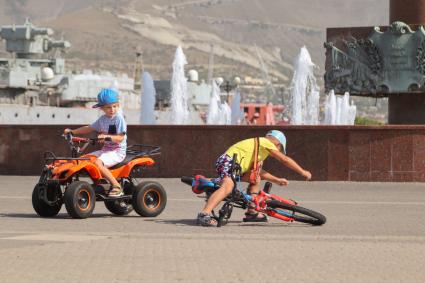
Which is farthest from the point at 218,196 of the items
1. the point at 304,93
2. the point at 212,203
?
the point at 304,93

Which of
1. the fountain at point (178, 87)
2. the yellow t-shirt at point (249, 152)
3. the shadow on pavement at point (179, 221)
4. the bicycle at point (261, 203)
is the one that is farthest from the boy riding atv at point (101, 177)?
the fountain at point (178, 87)

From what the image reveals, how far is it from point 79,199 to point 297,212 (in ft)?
8.21

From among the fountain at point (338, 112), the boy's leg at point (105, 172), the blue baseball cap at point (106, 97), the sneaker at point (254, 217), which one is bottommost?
the sneaker at point (254, 217)

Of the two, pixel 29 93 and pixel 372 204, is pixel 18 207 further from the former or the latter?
pixel 29 93

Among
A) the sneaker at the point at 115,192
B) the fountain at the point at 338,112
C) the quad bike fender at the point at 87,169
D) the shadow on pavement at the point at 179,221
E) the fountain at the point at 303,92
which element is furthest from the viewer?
the fountain at the point at 338,112

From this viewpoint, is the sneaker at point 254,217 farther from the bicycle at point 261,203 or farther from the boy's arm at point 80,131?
the boy's arm at point 80,131

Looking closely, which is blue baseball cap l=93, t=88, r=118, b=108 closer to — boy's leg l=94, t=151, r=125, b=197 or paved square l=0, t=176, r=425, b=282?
boy's leg l=94, t=151, r=125, b=197

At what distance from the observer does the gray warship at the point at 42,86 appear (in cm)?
6931

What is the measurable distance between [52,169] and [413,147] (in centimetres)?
1012

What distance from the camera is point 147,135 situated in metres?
24.6

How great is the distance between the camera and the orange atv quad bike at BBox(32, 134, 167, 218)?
541 inches

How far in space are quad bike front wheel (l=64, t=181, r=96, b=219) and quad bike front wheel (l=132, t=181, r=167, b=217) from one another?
546 mm

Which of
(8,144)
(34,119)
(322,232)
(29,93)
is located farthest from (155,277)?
(29,93)

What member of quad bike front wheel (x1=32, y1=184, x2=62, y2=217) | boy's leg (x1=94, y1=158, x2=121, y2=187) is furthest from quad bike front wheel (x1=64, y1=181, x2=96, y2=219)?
quad bike front wheel (x1=32, y1=184, x2=62, y2=217)
